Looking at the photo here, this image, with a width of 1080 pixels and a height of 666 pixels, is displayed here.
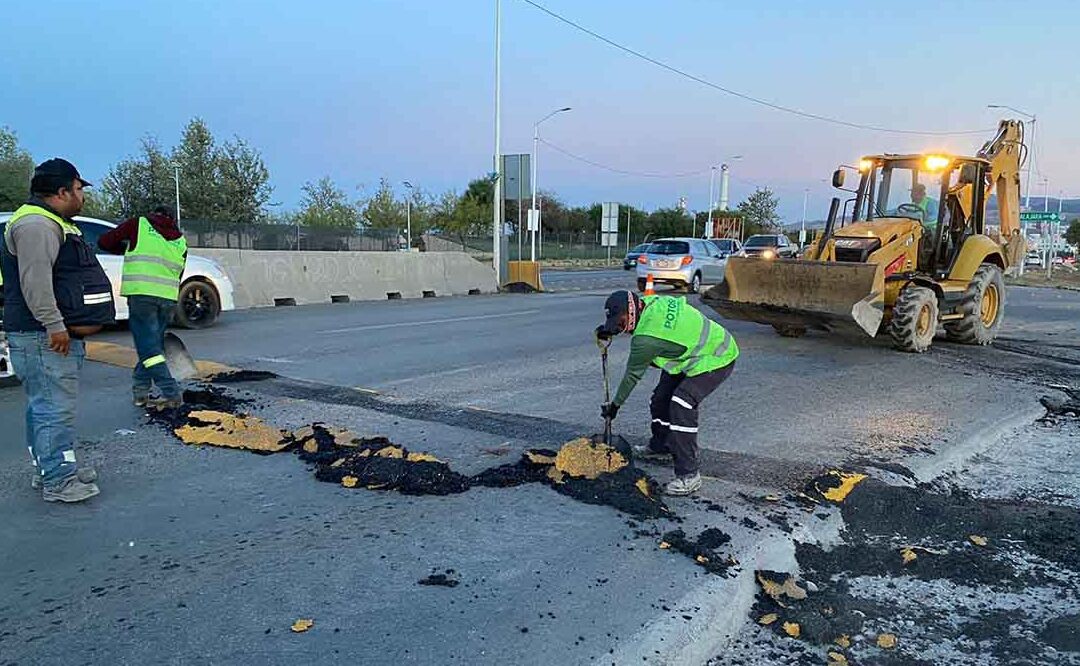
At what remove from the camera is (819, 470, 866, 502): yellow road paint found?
479 centimetres

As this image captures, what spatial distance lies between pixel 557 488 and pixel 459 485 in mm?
600

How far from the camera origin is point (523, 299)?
19.8 metres

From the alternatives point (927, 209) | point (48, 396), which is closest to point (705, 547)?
point (48, 396)

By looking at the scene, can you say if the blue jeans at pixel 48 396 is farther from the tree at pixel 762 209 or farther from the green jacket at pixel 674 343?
the tree at pixel 762 209

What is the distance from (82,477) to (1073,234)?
10124 cm

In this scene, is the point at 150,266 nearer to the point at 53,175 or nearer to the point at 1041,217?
the point at 53,175

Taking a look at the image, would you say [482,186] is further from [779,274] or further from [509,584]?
[509,584]

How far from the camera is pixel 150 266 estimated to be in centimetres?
640

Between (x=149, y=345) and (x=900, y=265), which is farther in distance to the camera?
(x=900, y=265)

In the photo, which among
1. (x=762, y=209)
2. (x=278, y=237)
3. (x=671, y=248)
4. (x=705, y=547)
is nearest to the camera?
(x=705, y=547)

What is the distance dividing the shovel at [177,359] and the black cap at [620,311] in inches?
187

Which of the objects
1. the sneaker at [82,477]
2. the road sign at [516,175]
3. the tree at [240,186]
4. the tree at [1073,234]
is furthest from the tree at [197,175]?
the tree at [1073,234]

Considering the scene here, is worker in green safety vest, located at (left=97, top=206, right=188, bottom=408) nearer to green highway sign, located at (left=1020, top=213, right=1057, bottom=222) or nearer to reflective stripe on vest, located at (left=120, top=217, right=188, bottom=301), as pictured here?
reflective stripe on vest, located at (left=120, top=217, right=188, bottom=301)

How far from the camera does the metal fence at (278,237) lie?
91.0 ft
